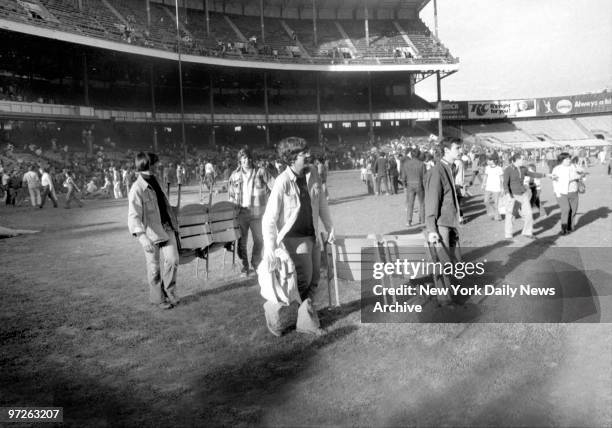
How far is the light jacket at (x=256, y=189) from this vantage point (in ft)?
21.7

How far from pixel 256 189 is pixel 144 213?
1708 mm

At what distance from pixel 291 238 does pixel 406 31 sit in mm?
48746

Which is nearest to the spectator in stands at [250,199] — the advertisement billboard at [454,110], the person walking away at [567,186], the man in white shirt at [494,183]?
the person walking away at [567,186]

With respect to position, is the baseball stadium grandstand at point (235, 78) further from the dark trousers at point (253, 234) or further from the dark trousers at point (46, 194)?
the dark trousers at point (253, 234)

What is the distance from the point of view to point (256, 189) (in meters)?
6.61

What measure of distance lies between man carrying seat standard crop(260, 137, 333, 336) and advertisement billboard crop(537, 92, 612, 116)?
5934cm

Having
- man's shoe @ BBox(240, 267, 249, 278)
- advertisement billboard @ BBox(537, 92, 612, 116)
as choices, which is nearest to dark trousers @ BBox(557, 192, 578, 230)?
man's shoe @ BBox(240, 267, 249, 278)

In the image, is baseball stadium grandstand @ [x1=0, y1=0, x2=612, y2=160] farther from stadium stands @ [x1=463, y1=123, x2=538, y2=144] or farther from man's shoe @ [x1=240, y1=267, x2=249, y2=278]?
man's shoe @ [x1=240, y1=267, x2=249, y2=278]

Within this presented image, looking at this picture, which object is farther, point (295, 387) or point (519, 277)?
point (519, 277)

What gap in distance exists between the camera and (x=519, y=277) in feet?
19.5

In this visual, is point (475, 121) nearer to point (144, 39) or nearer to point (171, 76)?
point (171, 76)

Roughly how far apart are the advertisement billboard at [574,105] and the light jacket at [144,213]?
5939 centimetres

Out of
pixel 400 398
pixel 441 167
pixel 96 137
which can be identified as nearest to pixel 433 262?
pixel 441 167

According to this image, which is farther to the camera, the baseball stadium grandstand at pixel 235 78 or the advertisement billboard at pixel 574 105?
the advertisement billboard at pixel 574 105
